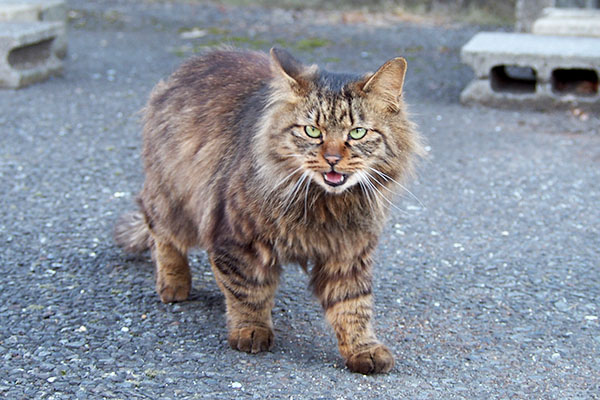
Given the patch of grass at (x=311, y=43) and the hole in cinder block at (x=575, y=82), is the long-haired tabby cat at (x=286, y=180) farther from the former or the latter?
the patch of grass at (x=311, y=43)

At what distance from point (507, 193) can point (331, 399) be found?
9.29 ft

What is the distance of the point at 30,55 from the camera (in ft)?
25.6

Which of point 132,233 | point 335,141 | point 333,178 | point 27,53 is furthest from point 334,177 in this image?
point 27,53

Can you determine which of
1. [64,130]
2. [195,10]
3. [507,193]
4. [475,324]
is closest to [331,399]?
[475,324]

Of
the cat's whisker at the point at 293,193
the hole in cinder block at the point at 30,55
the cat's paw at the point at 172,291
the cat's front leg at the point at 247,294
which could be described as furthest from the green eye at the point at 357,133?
the hole in cinder block at the point at 30,55

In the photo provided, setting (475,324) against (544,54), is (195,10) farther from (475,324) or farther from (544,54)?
(475,324)

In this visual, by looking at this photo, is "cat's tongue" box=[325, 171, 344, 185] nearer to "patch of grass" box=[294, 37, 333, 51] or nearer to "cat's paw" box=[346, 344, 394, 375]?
"cat's paw" box=[346, 344, 394, 375]

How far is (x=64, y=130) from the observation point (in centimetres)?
641

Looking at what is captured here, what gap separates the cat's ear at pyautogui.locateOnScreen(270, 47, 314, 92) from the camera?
3.03 metres

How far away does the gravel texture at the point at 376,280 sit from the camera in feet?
10.2

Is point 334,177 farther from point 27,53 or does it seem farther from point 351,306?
point 27,53

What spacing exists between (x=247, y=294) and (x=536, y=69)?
14.9 ft

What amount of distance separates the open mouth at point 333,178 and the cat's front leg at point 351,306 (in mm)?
421

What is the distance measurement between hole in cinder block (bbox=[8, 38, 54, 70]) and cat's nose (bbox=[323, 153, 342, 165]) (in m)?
5.51
